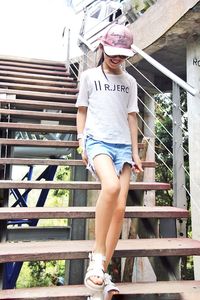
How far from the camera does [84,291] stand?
1.67 m

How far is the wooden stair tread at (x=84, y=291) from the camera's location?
1.60 meters

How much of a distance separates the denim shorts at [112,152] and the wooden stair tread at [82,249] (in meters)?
0.50

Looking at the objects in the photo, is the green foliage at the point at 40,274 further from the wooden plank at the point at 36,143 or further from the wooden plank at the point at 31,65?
the wooden plank at the point at 36,143

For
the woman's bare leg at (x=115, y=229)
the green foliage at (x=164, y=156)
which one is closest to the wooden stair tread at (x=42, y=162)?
the woman's bare leg at (x=115, y=229)

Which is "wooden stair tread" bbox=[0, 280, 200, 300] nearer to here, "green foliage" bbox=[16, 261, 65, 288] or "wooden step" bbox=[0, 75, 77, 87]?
"wooden step" bbox=[0, 75, 77, 87]

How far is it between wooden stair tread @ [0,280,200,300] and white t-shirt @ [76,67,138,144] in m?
0.77

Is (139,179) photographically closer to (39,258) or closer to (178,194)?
(178,194)

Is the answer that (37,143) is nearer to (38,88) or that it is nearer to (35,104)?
(35,104)

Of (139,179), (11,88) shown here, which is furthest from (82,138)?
(11,88)

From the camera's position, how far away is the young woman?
4.99 feet

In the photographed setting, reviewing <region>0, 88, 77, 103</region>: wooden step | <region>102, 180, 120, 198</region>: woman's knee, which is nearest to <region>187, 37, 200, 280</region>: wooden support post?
<region>102, 180, 120, 198</region>: woman's knee

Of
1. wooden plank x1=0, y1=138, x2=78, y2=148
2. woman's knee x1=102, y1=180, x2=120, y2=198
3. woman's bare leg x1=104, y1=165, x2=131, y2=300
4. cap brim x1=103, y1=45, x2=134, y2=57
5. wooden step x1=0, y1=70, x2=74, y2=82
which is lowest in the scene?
woman's bare leg x1=104, y1=165, x2=131, y2=300

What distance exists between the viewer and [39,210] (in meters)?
2.20

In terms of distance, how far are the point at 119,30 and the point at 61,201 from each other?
9.58 meters
